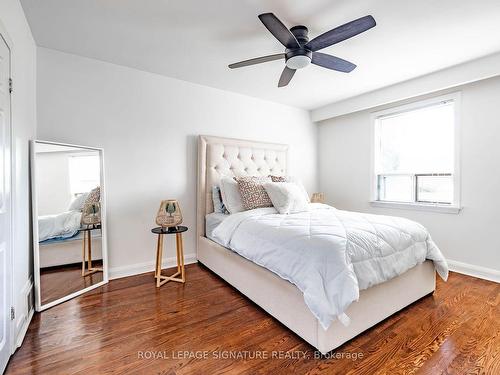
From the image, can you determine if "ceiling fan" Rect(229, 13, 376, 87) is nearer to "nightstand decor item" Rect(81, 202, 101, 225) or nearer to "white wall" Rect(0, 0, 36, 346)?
"white wall" Rect(0, 0, 36, 346)

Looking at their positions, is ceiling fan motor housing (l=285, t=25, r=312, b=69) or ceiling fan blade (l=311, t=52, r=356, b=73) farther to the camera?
ceiling fan blade (l=311, t=52, r=356, b=73)

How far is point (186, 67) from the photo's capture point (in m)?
2.89

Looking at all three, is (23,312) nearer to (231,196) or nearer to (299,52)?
(231,196)

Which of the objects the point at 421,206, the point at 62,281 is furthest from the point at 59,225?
the point at 421,206

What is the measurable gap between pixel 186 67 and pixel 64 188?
1.79 meters

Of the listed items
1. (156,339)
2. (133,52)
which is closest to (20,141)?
(133,52)

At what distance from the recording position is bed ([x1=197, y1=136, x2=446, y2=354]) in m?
1.66

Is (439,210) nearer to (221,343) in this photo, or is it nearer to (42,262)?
(221,343)

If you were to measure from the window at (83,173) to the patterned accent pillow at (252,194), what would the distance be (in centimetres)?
153

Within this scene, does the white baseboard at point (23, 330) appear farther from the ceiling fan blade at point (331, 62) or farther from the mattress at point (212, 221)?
the ceiling fan blade at point (331, 62)

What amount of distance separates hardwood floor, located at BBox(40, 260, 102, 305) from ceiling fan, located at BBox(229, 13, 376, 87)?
249 cm

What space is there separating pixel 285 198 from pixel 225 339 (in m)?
1.47

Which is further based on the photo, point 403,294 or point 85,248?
point 85,248

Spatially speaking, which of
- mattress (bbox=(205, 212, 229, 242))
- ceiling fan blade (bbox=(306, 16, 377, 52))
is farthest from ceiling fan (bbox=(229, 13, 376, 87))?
mattress (bbox=(205, 212, 229, 242))
